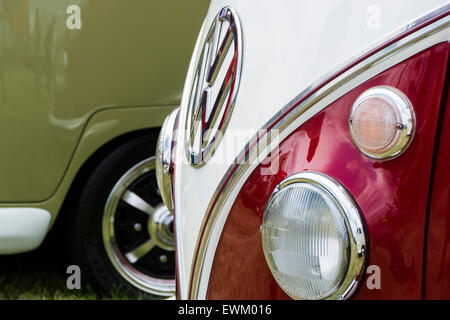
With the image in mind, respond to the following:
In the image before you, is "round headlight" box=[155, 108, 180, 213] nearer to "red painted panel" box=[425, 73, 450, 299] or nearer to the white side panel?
"red painted panel" box=[425, 73, 450, 299]

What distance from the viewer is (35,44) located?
104 inches

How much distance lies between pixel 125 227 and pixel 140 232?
0.24 ft

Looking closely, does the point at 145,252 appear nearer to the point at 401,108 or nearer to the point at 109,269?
the point at 109,269

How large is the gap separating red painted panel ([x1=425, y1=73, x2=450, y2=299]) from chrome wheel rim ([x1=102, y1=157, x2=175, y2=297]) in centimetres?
196

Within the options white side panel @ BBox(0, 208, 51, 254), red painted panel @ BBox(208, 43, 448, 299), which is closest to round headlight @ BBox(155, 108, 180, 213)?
red painted panel @ BBox(208, 43, 448, 299)

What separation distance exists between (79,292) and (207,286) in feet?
5.93

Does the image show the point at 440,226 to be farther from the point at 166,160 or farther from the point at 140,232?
the point at 140,232

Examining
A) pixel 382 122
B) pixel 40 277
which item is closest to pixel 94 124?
pixel 40 277

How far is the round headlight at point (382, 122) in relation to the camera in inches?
39.7

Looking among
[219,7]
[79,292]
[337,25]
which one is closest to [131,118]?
[79,292]

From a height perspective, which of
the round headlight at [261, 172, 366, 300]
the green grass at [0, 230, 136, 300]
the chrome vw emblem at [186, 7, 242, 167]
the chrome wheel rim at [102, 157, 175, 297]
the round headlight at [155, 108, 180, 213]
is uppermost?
the chrome vw emblem at [186, 7, 242, 167]

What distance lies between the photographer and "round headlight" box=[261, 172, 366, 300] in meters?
1.04

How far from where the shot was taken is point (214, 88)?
4.83 ft

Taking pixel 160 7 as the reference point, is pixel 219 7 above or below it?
below
